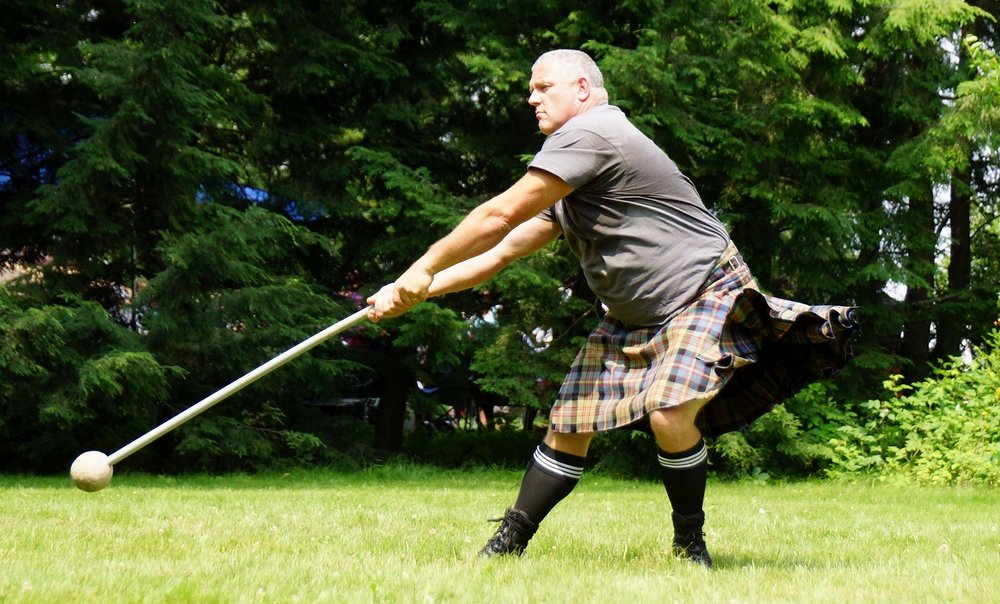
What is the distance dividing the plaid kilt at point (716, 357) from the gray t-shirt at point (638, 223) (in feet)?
0.28

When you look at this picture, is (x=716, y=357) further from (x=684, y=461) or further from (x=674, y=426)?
(x=684, y=461)

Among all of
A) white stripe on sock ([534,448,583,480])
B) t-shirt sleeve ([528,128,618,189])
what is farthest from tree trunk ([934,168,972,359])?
t-shirt sleeve ([528,128,618,189])

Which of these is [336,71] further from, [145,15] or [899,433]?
[899,433]

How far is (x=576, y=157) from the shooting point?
12.0ft

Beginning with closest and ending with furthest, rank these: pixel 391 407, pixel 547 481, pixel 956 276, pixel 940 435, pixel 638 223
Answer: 1. pixel 638 223
2. pixel 547 481
3. pixel 940 435
4. pixel 391 407
5. pixel 956 276

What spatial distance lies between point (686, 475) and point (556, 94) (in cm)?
140

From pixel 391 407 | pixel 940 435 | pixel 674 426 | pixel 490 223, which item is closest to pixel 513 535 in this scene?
pixel 674 426

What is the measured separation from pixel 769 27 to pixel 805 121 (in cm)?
134

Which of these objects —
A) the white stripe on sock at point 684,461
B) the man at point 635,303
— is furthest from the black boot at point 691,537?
the white stripe on sock at point 684,461

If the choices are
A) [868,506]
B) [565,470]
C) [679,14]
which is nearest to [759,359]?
[565,470]

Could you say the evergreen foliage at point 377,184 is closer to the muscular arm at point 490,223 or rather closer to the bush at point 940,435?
the bush at point 940,435

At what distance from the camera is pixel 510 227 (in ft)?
12.1

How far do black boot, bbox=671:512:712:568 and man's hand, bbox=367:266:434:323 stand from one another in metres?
1.20

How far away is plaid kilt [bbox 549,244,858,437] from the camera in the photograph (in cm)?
368
